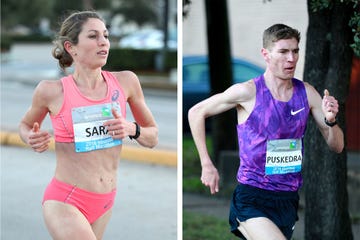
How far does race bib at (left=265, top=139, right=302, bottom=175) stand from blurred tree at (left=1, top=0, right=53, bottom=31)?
157 feet

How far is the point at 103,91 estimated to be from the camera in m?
4.51

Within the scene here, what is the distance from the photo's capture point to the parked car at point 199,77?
50.8ft

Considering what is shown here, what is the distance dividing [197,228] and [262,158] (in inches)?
144

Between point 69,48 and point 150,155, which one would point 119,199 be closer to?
point 150,155

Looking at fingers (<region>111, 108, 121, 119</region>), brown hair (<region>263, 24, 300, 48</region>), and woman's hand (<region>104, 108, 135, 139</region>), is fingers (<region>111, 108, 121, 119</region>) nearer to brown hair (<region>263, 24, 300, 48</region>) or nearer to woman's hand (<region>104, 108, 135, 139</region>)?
woman's hand (<region>104, 108, 135, 139</region>)

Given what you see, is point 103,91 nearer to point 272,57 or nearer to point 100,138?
point 100,138

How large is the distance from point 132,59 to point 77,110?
93.5ft

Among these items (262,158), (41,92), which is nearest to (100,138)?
(41,92)

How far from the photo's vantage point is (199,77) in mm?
16469

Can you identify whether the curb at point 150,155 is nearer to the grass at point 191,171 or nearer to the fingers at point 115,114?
the grass at point 191,171

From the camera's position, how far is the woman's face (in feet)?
14.7

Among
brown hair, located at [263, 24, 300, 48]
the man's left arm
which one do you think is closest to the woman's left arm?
brown hair, located at [263, 24, 300, 48]

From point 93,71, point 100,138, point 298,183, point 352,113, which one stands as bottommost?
point 352,113

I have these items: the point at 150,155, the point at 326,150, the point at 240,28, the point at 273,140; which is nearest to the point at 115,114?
the point at 273,140
